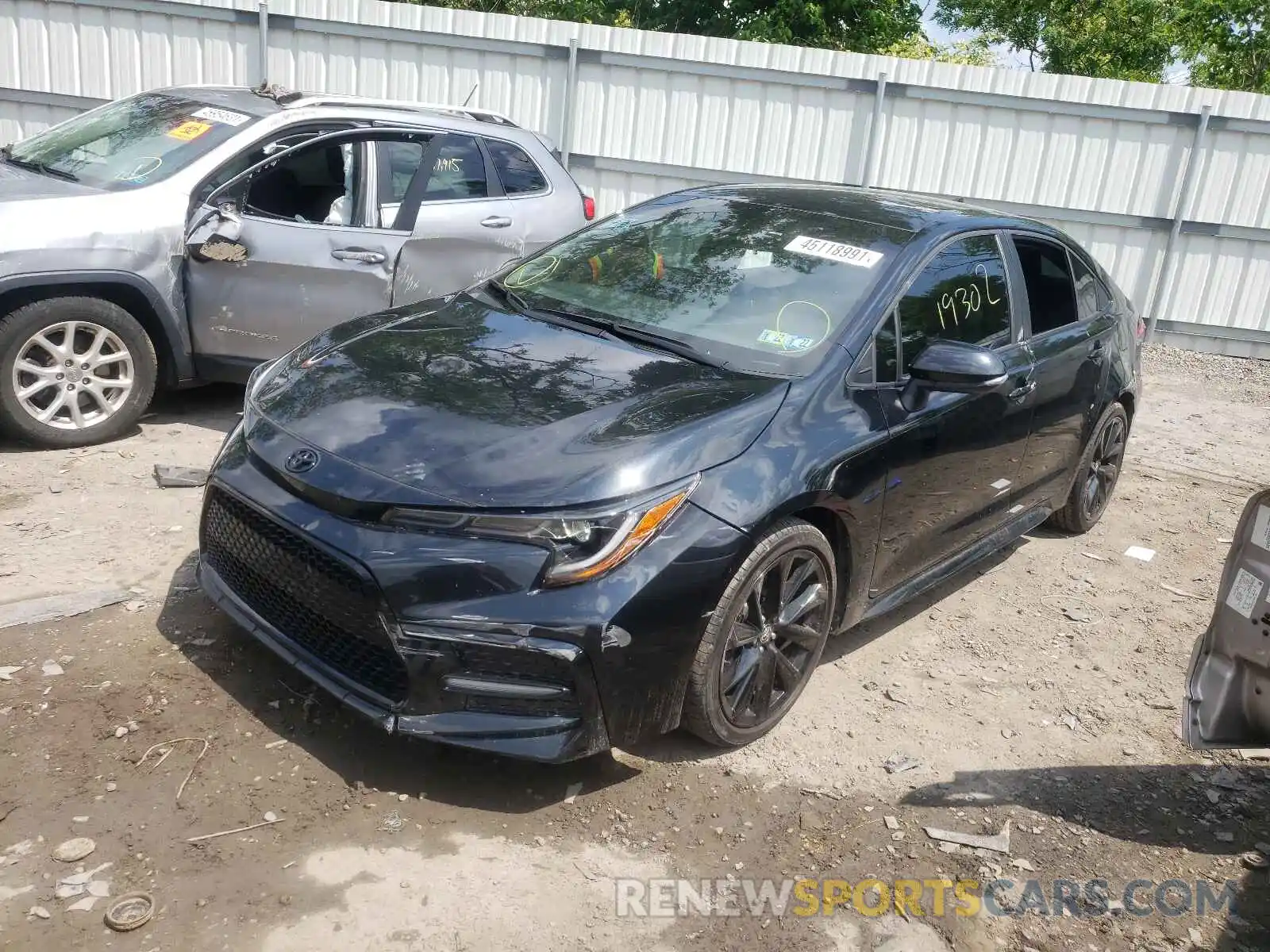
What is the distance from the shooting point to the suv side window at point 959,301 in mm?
4020

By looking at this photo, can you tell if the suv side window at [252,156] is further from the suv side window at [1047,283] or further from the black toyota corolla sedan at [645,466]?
the suv side window at [1047,283]

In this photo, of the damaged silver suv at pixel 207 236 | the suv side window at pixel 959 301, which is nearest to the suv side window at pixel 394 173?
the damaged silver suv at pixel 207 236

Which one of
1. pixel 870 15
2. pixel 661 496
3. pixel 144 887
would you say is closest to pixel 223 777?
pixel 144 887

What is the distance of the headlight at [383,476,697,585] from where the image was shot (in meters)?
2.96

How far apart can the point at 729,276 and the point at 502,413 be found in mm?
1237

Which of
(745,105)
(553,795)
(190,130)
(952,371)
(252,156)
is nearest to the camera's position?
(553,795)

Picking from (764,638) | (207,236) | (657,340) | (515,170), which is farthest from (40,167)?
(764,638)

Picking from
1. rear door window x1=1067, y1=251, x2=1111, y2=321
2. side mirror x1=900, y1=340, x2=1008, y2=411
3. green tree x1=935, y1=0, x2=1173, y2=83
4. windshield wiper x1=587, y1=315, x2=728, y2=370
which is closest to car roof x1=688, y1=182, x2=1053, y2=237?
rear door window x1=1067, y1=251, x2=1111, y2=321

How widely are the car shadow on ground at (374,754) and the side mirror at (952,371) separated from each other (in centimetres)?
165

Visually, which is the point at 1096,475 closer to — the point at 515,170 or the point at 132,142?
the point at 515,170

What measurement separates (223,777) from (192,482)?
2290 mm

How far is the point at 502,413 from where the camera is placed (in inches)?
131
